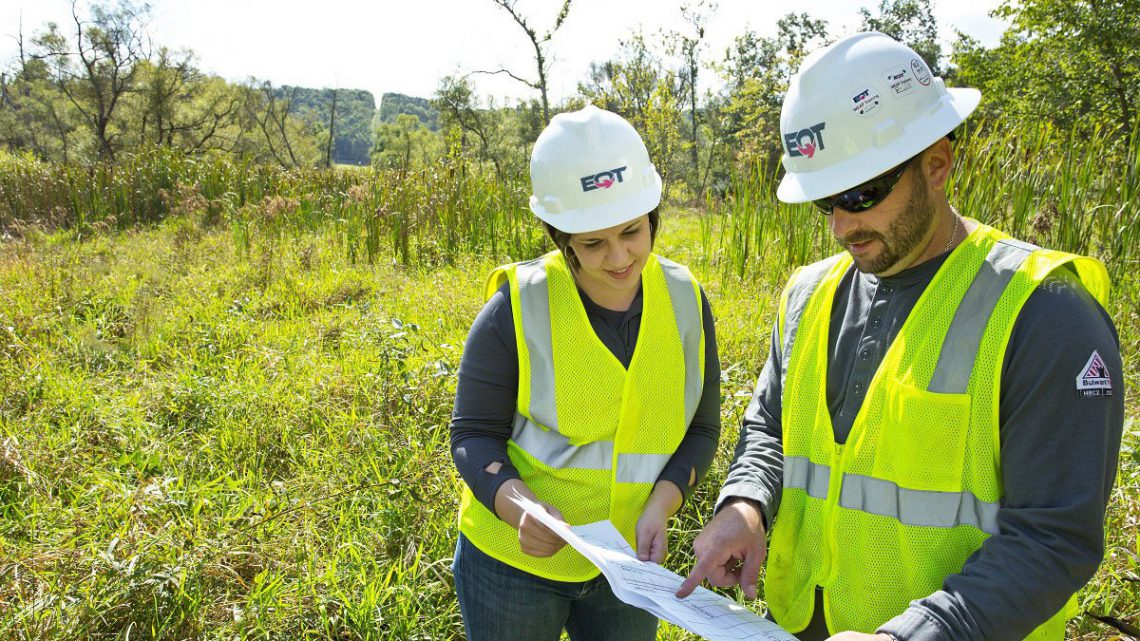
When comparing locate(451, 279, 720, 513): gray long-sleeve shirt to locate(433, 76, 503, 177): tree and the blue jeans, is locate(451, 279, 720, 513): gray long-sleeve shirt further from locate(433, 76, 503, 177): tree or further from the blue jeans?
locate(433, 76, 503, 177): tree

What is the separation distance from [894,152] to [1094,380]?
0.51 meters

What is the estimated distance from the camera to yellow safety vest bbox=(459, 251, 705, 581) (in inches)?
65.8

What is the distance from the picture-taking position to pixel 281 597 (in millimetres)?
2650

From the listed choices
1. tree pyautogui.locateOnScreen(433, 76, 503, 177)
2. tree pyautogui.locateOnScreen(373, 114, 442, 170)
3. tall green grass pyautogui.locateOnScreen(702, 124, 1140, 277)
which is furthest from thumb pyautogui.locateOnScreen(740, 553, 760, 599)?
tree pyautogui.locateOnScreen(373, 114, 442, 170)

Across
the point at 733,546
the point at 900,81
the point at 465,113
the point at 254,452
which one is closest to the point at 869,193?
the point at 900,81

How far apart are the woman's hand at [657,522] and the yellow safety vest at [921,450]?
1.03 ft

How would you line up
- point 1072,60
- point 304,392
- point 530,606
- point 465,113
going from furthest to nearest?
point 465,113 < point 1072,60 < point 304,392 < point 530,606

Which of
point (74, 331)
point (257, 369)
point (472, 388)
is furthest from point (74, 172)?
point (472, 388)

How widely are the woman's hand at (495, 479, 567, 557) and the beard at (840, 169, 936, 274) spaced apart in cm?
90

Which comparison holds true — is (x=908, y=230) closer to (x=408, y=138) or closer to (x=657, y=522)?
(x=657, y=522)

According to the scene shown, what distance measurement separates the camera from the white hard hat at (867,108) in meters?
1.29

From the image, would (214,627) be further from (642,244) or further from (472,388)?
(642,244)

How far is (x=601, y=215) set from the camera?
167cm

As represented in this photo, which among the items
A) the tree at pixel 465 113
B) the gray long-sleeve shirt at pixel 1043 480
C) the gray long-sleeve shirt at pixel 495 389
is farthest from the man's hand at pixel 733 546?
the tree at pixel 465 113
